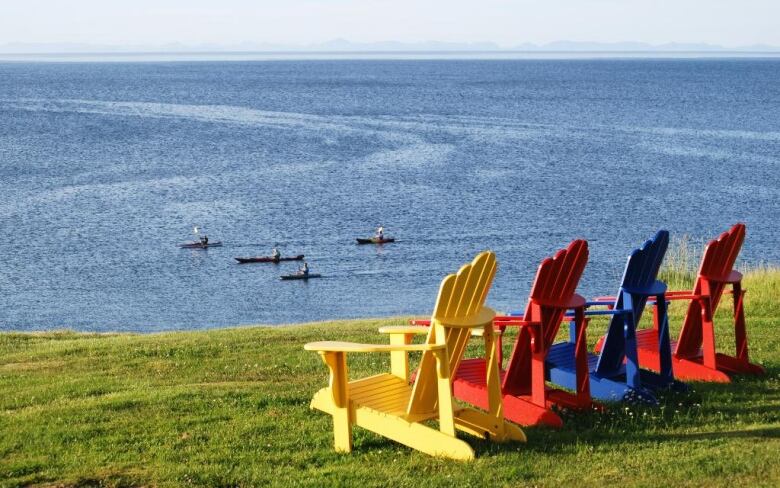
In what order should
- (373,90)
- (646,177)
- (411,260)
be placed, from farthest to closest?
(373,90) < (646,177) < (411,260)

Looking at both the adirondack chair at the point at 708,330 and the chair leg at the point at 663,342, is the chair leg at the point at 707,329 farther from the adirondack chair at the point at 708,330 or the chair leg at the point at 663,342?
the chair leg at the point at 663,342

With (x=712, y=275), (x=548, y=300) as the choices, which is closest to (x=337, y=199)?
(x=712, y=275)

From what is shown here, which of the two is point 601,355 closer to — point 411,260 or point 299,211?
point 411,260

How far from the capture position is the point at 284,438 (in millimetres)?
8172

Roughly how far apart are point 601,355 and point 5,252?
136 feet

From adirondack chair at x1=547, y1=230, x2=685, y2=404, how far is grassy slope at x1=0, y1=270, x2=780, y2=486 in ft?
0.98

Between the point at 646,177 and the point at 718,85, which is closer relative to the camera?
the point at 646,177

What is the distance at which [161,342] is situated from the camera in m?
13.5

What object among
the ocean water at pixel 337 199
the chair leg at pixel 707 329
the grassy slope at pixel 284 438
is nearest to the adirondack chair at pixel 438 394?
the grassy slope at pixel 284 438

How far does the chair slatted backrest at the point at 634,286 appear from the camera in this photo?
9.00 m

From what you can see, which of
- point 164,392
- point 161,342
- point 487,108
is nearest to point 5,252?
point 161,342

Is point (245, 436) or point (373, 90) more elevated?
point (245, 436)

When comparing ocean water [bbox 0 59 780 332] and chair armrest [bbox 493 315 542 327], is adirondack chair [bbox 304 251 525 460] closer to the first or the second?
chair armrest [bbox 493 315 542 327]

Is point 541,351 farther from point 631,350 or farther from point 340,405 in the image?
point 340,405
